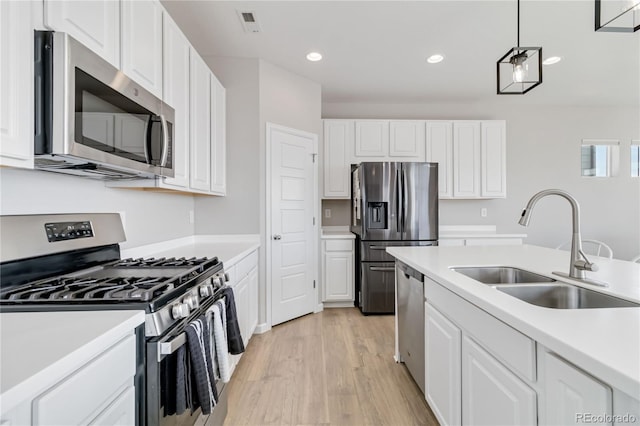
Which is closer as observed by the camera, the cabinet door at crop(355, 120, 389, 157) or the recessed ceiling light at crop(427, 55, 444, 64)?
the recessed ceiling light at crop(427, 55, 444, 64)

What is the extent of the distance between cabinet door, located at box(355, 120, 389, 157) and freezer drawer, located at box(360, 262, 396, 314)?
57.0 inches

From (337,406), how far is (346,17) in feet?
9.12

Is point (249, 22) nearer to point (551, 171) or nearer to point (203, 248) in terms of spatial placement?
point (203, 248)

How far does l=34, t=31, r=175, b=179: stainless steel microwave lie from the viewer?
994 mm

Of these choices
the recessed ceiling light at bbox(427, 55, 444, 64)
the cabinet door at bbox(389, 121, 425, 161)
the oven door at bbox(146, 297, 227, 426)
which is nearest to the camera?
the oven door at bbox(146, 297, 227, 426)

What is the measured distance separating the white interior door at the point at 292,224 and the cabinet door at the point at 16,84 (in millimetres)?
2180

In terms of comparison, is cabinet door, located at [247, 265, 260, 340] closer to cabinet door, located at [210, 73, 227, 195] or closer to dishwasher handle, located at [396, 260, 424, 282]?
cabinet door, located at [210, 73, 227, 195]

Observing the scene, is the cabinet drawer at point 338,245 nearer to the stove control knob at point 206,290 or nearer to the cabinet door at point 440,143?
the cabinet door at point 440,143

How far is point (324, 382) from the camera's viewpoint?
211 cm

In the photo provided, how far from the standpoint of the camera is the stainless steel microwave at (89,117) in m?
0.99

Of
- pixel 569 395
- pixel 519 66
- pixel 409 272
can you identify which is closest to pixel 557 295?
pixel 569 395

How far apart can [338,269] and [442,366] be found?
7.42 feet

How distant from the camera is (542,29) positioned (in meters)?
2.60

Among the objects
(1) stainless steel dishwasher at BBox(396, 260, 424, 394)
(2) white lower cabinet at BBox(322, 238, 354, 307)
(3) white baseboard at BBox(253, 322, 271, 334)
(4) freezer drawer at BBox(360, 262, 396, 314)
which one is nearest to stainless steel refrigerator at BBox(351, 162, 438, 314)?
(4) freezer drawer at BBox(360, 262, 396, 314)
